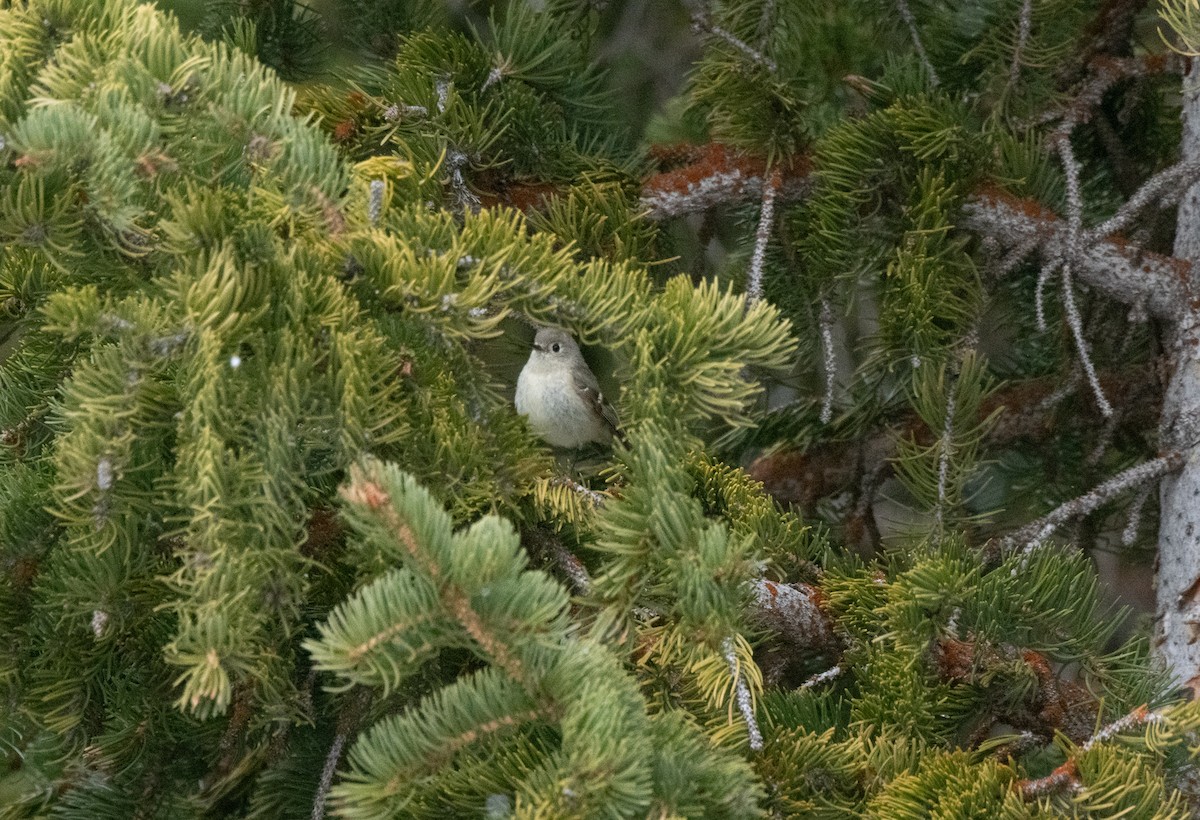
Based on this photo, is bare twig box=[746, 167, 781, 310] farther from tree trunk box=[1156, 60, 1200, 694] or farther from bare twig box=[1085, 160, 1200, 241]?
tree trunk box=[1156, 60, 1200, 694]

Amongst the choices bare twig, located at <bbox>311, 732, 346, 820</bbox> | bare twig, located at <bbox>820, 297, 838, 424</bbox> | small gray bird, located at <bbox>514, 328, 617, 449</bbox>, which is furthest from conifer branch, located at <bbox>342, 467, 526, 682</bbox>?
small gray bird, located at <bbox>514, 328, 617, 449</bbox>

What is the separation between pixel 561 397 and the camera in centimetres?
420

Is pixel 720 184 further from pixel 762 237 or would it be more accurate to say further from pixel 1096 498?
pixel 1096 498

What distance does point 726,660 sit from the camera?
1717 millimetres

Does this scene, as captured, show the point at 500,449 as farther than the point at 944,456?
No

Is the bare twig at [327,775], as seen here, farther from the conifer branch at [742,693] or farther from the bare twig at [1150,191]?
the bare twig at [1150,191]

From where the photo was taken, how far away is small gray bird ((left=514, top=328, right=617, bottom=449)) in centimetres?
419

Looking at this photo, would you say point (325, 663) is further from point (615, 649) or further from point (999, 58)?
point (999, 58)

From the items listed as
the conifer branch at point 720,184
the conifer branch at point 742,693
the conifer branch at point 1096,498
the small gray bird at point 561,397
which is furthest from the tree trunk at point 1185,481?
the small gray bird at point 561,397

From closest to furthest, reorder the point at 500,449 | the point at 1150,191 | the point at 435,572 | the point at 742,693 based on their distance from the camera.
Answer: the point at 435,572 → the point at 742,693 → the point at 500,449 → the point at 1150,191

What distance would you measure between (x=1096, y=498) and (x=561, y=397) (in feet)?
6.65

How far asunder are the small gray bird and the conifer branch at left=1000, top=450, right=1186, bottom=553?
184 cm

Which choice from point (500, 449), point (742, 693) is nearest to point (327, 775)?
point (500, 449)

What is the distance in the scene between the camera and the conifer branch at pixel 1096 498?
2516 mm
